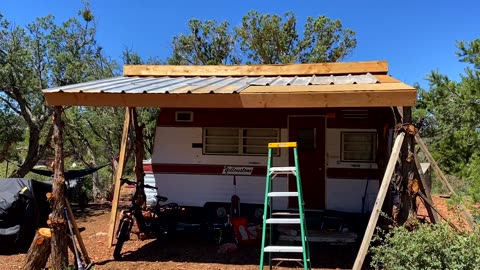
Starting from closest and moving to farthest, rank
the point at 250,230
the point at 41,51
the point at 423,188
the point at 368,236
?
the point at 368,236, the point at 423,188, the point at 250,230, the point at 41,51

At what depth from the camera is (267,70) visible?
969 cm

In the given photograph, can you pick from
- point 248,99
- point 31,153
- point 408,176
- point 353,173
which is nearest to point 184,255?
point 248,99

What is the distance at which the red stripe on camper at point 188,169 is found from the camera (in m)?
9.35

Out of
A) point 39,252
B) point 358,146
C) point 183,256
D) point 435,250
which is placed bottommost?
point 183,256

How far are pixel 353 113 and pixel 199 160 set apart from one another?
11.1 feet

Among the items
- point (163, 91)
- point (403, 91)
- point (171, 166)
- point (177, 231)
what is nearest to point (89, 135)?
point (171, 166)

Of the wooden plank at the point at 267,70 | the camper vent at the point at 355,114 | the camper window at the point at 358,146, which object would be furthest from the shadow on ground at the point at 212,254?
the wooden plank at the point at 267,70

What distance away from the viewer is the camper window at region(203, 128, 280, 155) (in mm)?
9320

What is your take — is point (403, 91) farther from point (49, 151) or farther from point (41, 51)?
point (49, 151)

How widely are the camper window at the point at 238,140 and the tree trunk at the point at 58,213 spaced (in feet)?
11.4

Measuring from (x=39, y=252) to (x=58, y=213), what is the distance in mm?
595

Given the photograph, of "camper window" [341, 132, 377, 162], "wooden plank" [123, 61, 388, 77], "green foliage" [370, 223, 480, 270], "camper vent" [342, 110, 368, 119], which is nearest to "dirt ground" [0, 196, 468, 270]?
"camper window" [341, 132, 377, 162]

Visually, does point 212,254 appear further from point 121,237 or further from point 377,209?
point 377,209

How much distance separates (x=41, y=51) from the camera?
514 inches
